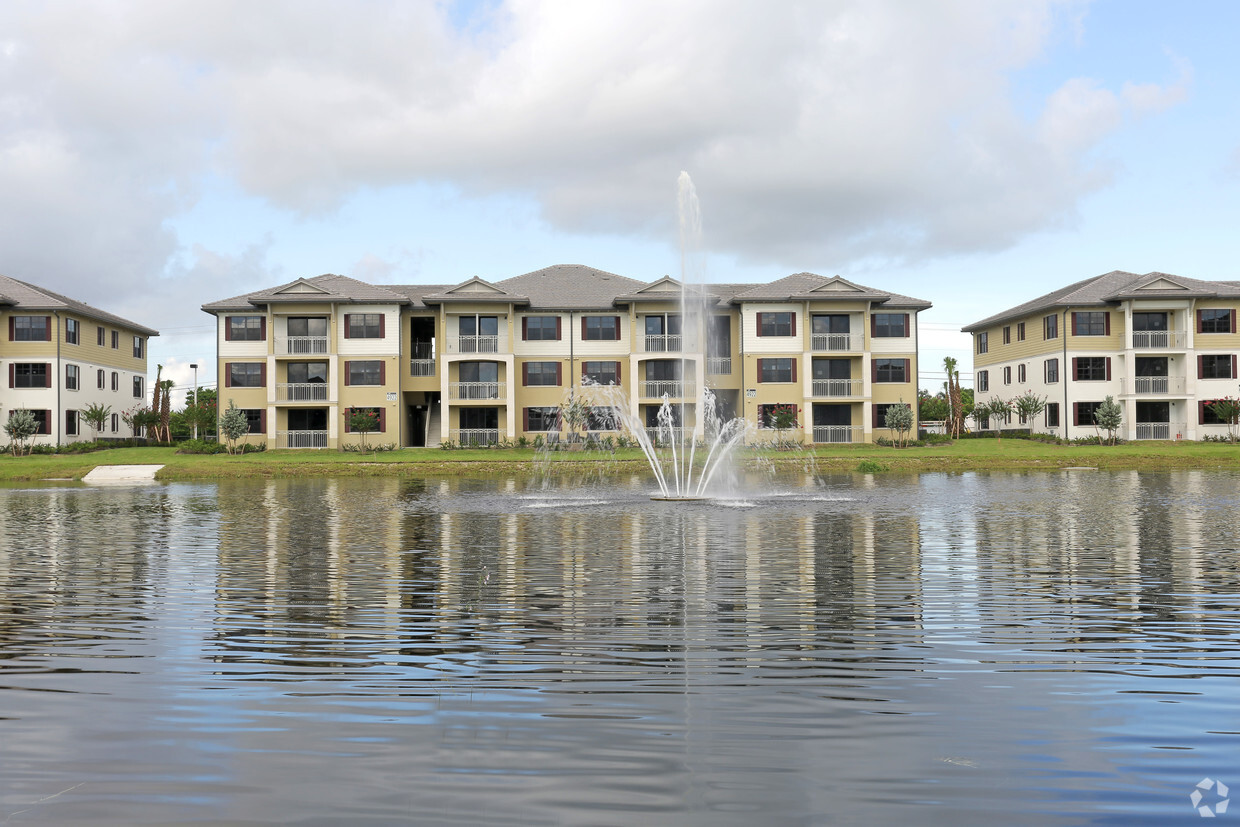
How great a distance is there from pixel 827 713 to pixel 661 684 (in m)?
1.39

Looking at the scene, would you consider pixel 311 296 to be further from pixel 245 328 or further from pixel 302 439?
pixel 302 439

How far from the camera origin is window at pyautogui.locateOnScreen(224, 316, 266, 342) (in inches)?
2379

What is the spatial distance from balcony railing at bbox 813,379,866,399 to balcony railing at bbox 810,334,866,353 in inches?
79.0

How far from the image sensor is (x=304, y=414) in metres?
61.2

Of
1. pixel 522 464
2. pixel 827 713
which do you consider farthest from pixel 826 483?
pixel 827 713

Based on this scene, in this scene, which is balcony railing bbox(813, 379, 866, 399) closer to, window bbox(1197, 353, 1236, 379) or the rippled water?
window bbox(1197, 353, 1236, 379)

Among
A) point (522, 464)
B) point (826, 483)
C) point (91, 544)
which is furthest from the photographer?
point (522, 464)

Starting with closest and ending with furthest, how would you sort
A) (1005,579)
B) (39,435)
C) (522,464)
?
(1005,579)
(522,464)
(39,435)

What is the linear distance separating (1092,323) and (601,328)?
31.5 m

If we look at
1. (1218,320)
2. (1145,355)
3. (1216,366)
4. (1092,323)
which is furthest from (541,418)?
(1218,320)

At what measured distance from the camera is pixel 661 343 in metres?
60.8

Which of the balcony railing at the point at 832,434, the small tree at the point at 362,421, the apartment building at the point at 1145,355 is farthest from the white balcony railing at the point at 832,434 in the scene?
the small tree at the point at 362,421

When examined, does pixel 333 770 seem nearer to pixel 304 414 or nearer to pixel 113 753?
pixel 113 753

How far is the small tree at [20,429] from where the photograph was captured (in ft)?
177
